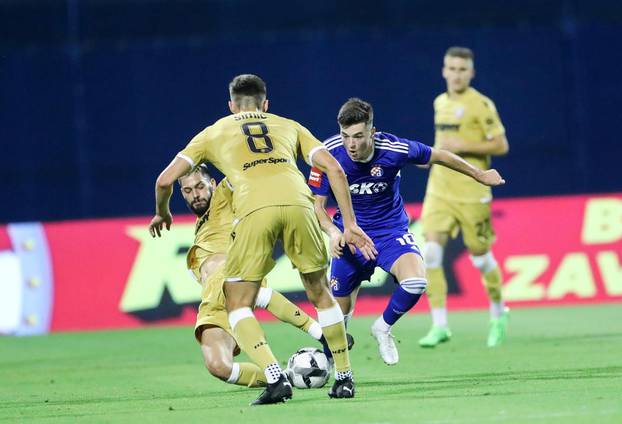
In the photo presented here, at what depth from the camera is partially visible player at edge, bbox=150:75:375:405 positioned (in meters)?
7.47

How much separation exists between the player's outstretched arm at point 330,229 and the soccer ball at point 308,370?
631 mm

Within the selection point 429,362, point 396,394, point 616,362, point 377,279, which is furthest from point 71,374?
point 377,279

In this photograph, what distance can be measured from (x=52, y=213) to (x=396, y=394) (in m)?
9.95

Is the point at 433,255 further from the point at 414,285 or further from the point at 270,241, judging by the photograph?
the point at 270,241

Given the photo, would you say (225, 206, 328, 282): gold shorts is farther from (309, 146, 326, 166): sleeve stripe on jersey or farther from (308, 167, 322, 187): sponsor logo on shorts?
(308, 167, 322, 187): sponsor logo on shorts

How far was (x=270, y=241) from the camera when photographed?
7.55 m

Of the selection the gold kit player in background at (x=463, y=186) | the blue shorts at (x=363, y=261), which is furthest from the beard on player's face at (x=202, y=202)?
the gold kit player in background at (x=463, y=186)

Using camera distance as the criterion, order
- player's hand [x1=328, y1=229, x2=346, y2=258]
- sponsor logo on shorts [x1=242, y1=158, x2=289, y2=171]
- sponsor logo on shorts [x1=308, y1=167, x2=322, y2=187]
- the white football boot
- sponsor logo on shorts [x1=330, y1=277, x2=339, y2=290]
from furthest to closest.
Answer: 1. sponsor logo on shorts [x1=330, y1=277, x2=339, y2=290]
2. the white football boot
3. sponsor logo on shorts [x1=308, y1=167, x2=322, y2=187]
4. player's hand [x1=328, y1=229, x2=346, y2=258]
5. sponsor logo on shorts [x1=242, y1=158, x2=289, y2=171]

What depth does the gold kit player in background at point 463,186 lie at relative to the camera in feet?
38.2

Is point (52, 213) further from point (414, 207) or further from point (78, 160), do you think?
point (414, 207)

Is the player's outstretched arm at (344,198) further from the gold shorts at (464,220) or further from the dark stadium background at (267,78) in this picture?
the dark stadium background at (267,78)

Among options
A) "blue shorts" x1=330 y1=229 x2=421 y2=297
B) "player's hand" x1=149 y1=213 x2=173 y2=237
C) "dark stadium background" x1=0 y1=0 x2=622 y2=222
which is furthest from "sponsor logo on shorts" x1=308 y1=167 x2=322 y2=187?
"dark stadium background" x1=0 y1=0 x2=622 y2=222

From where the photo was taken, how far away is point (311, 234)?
7535mm

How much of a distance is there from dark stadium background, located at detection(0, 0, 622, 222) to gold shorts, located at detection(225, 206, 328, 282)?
9.42 metres
